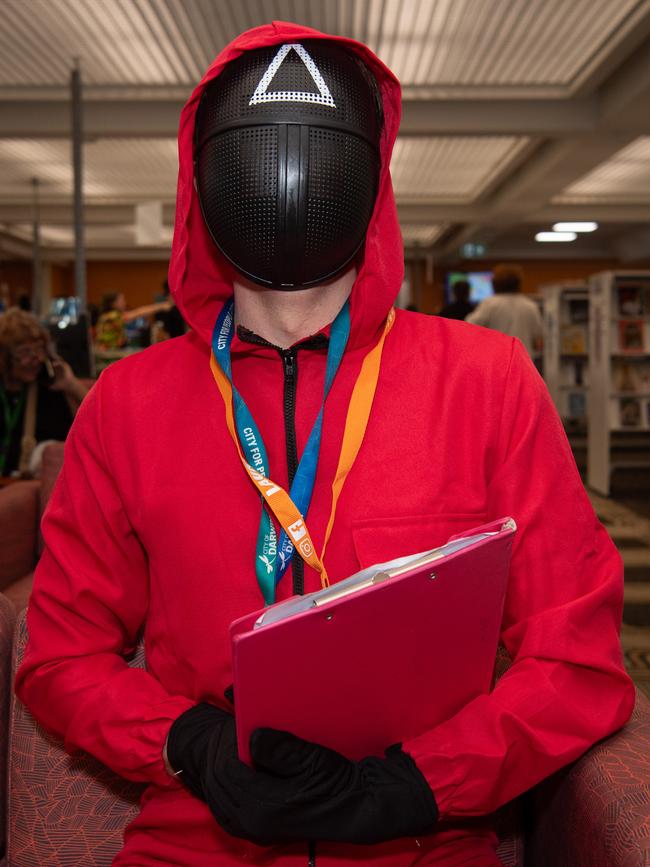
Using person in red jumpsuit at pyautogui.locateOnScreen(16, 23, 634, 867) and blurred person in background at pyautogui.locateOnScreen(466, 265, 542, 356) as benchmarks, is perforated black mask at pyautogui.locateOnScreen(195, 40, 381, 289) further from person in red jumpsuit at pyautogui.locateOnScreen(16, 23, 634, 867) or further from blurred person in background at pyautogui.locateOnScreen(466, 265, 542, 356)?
blurred person in background at pyautogui.locateOnScreen(466, 265, 542, 356)

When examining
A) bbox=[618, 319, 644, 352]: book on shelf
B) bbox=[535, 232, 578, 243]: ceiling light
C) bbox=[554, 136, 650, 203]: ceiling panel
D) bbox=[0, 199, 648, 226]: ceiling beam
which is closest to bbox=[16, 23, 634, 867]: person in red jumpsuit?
bbox=[618, 319, 644, 352]: book on shelf

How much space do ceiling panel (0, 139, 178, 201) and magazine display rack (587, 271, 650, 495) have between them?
14.9 ft

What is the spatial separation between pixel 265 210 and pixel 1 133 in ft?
24.0

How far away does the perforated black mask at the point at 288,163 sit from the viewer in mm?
980

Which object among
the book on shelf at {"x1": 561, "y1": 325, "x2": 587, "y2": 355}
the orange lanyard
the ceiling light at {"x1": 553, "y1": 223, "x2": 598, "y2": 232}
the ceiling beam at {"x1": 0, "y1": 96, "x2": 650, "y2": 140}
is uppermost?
the ceiling light at {"x1": 553, "y1": 223, "x2": 598, "y2": 232}

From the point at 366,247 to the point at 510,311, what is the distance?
21.3 feet

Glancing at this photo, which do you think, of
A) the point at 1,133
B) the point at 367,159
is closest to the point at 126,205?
the point at 1,133

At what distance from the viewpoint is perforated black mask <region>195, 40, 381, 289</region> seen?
98 centimetres

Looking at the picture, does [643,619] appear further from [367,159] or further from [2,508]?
[367,159]

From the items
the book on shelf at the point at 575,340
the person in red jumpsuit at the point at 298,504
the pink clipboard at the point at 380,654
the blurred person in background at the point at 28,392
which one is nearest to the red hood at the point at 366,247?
the person in red jumpsuit at the point at 298,504

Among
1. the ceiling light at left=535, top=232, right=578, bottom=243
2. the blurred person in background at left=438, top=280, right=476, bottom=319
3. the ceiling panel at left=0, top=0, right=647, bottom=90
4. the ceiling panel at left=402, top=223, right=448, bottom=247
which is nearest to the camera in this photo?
the ceiling panel at left=0, top=0, right=647, bottom=90

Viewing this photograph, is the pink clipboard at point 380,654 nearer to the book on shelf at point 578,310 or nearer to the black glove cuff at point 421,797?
the black glove cuff at point 421,797

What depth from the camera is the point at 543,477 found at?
103 cm

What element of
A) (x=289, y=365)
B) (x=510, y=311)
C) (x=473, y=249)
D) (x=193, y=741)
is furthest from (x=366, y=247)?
(x=473, y=249)
